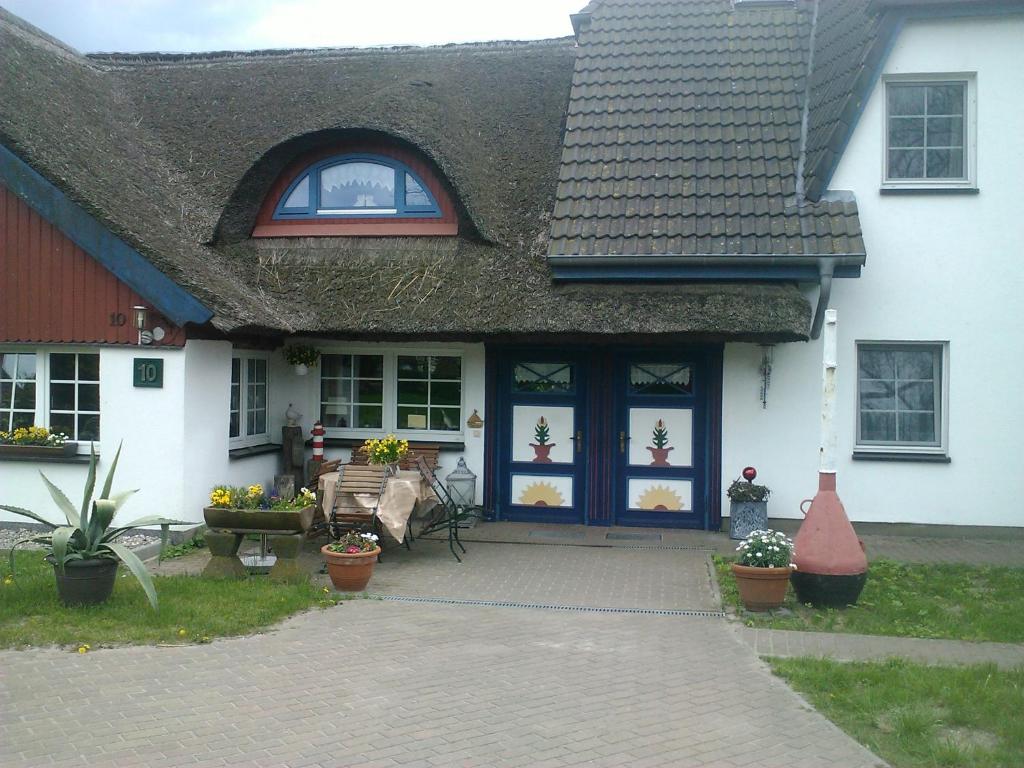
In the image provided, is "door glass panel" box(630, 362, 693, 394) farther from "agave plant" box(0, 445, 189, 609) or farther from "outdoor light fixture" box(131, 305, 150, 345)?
"agave plant" box(0, 445, 189, 609)

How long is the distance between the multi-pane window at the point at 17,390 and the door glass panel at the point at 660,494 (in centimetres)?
710

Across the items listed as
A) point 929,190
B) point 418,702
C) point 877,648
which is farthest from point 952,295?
point 418,702

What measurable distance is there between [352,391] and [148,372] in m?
3.18

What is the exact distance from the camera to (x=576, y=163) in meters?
12.2

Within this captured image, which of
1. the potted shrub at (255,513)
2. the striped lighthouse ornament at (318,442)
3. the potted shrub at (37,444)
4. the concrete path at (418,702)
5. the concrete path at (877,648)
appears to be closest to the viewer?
the concrete path at (418,702)

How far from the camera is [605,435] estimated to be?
1228 cm

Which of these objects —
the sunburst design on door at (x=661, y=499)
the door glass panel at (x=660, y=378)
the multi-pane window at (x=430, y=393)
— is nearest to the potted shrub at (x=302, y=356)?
the multi-pane window at (x=430, y=393)

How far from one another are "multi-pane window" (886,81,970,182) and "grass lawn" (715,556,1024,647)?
4.68 metres

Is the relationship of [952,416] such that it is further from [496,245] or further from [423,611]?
[423,611]

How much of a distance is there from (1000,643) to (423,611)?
4.50m

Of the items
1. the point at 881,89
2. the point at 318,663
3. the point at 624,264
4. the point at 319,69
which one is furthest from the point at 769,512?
the point at 319,69

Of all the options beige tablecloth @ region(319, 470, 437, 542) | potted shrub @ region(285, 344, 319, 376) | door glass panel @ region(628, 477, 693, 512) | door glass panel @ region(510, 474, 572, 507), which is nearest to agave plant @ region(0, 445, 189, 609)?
beige tablecloth @ region(319, 470, 437, 542)

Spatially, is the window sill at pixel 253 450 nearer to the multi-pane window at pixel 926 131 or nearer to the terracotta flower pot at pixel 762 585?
the terracotta flower pot at pixel 762 585

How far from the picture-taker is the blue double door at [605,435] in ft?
39.8
